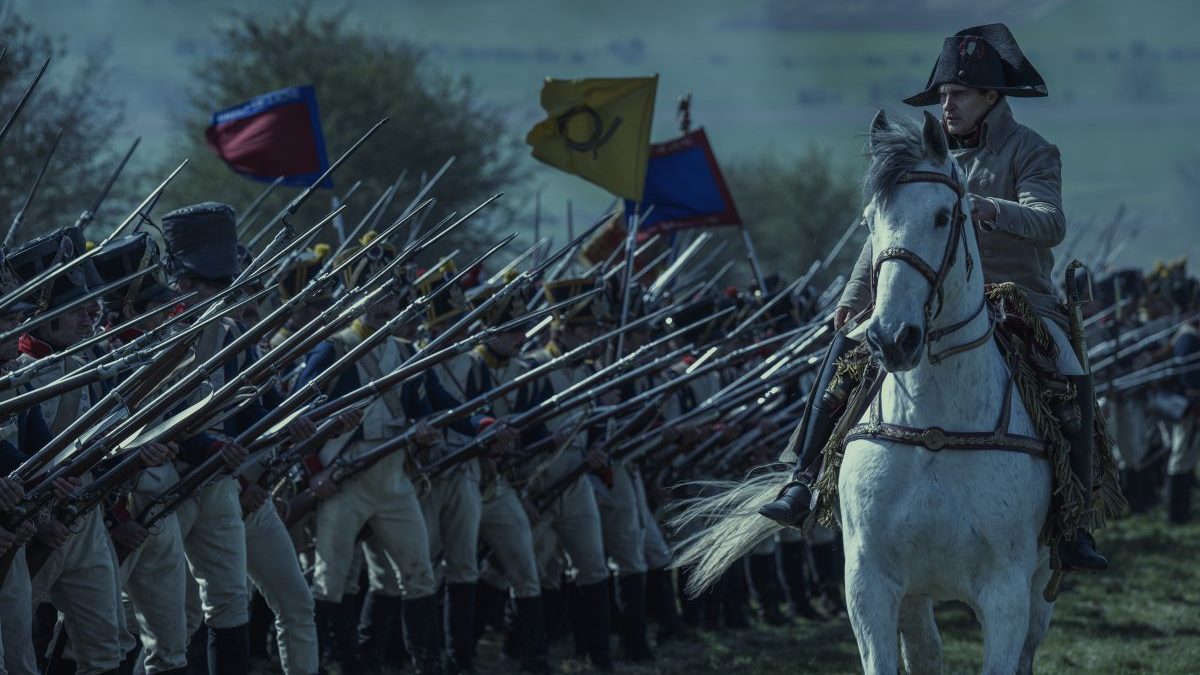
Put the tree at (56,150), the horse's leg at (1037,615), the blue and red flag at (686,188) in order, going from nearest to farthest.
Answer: the horse's leg at (1037,615) → the blue and red flag at (686,188) → the tree at (56,150)

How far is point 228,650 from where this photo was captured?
8602 mm

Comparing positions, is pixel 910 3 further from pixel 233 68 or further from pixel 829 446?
pixel 829 446

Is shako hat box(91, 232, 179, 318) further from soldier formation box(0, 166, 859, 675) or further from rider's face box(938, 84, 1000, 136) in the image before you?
rider's face box(938, 84, 1000, 136)

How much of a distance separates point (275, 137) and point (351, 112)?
15.1 m

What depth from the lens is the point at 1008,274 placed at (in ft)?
25.0

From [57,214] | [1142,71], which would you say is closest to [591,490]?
[57,214]

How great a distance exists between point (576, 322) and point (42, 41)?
51.6 ft

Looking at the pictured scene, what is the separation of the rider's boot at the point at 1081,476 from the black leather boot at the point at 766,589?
21.8 feet

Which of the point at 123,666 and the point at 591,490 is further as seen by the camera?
the point at 591,490

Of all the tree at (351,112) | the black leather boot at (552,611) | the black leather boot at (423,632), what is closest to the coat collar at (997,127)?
the black leather boot at (423,632)

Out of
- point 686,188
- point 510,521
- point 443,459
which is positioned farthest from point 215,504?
point 686,188

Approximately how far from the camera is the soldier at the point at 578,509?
11383 millimetres

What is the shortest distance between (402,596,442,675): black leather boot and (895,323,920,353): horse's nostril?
4883mm

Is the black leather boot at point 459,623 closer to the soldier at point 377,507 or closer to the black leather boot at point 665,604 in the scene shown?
the soldier at point 377,507
